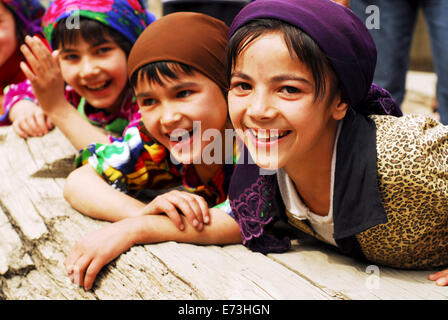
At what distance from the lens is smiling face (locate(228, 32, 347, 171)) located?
1.62 m

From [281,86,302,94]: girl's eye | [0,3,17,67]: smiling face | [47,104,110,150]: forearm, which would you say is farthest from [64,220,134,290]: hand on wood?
[0,3,17,67]: smiling face

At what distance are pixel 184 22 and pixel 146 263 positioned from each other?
→ 3.43 ft

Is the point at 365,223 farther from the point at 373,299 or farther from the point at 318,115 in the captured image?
the point at 318,115

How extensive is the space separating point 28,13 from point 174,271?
2.82m

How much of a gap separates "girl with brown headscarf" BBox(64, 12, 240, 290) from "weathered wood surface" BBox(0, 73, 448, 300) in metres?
0.07

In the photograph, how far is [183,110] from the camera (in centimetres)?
213

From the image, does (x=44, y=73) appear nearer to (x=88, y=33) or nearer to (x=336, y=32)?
(x=88, y=33)

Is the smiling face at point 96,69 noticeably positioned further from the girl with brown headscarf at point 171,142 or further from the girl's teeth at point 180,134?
the girl's teeth at point 180,134

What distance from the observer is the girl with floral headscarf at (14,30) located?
3.70m

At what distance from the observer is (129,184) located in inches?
101

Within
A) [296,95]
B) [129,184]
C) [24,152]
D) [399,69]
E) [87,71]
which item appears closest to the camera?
[296,95]

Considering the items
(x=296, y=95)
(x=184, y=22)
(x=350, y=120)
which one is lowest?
(x=350, y=120)

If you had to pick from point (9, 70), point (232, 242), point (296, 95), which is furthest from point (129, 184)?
point (9, 70)

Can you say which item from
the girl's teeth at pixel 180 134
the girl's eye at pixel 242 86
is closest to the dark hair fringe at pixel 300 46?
the girl's eye at pixel 242 86
